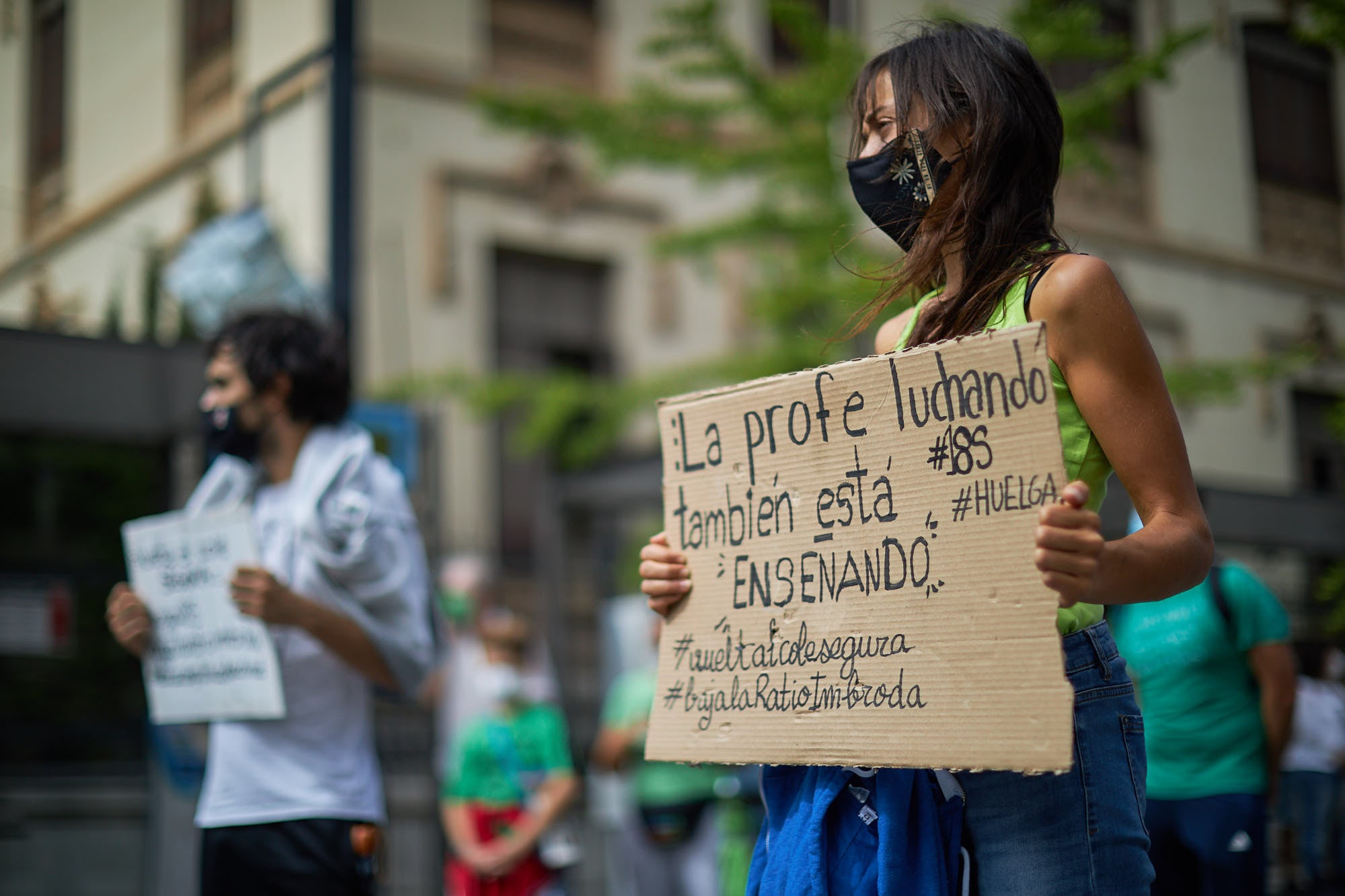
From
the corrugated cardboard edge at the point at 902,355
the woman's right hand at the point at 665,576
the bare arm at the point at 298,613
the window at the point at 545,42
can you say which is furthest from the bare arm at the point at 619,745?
the window at the point at 545,42

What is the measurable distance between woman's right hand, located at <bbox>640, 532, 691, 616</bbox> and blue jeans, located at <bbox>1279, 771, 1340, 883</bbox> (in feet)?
11.3

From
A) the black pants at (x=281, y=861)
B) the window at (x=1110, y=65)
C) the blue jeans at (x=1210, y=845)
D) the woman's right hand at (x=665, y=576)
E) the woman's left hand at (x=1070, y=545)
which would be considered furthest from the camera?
the window at (x=1110, y=65)

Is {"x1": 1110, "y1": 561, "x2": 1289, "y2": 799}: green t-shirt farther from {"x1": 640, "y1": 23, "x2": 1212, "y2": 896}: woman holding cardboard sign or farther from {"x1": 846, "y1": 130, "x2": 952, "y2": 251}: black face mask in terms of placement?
{"x1": 846, "y1": 130, "x2": 952, "y2": 251}: black face mask

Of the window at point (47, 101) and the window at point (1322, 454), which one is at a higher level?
the window at point (47, 101)

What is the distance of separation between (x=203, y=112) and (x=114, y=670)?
4.51 m

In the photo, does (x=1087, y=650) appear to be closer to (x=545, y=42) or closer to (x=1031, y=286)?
(x=1031, y=286)

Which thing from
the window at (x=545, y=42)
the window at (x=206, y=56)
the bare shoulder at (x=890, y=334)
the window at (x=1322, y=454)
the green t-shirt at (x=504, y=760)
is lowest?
the green t-shirt at (x=504, y=760)

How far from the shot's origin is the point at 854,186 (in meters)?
Result: 2.08

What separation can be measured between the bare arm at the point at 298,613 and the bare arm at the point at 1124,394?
1.77m

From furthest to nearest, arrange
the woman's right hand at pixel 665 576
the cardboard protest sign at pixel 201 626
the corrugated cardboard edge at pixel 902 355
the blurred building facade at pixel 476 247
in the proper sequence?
the blurred building facade at pixel 476 247
the cardboard protest sign at pixel 201 626
the woman's right hand at pixel 665 576
the corrugated cardboard edge at pixel 902 355

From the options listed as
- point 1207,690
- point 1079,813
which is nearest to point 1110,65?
point 1207,690

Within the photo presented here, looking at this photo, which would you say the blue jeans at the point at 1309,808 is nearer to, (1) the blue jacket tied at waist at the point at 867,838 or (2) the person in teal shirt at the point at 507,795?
(2) the person in teal shirt at the point at 507,795

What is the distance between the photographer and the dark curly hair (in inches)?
130

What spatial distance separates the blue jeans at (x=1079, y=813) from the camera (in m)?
1.77
